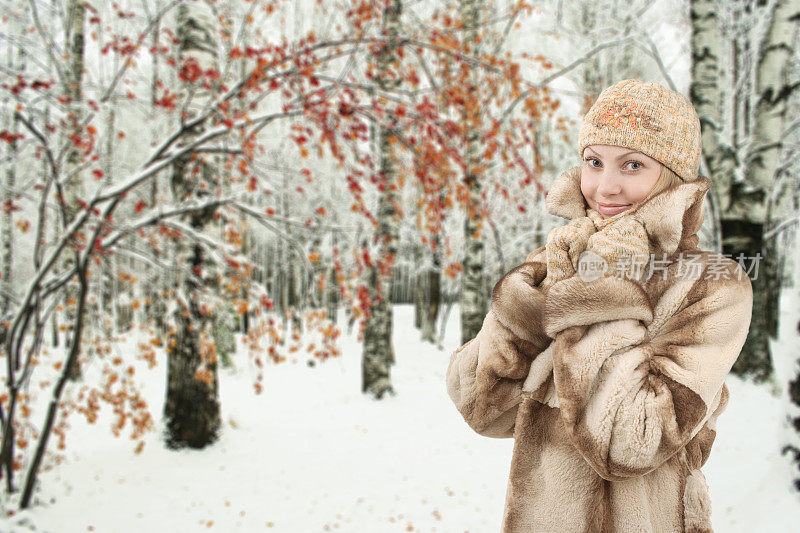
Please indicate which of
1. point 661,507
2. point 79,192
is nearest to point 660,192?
point 661,507

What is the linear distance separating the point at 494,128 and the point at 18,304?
436 cm

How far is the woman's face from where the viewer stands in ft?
4.22

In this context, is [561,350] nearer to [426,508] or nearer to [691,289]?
[691,289]

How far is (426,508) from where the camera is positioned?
5.15 metres

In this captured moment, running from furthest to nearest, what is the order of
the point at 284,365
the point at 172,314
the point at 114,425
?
the point at 284,365 < the point at 172,314 < the point at 114,425

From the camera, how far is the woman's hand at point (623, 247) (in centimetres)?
117

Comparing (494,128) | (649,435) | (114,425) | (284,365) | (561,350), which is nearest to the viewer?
(649,435)

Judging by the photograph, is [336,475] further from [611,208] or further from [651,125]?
[651,125]

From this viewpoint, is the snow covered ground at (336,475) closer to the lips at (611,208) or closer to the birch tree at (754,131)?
the birch tree at (754,131)

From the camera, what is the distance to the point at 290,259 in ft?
22.9

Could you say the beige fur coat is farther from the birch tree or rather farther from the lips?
the birch tree

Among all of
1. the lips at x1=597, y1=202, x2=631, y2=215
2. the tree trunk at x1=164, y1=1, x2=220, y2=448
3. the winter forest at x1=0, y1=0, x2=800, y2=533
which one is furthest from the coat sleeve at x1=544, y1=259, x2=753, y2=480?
the tree trunk at x1=164, y1=1, x2=220, y2=448

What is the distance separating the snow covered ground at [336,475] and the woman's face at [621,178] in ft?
10.0
